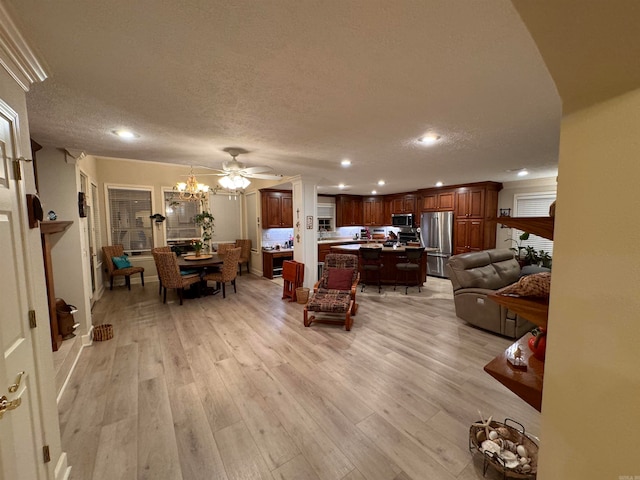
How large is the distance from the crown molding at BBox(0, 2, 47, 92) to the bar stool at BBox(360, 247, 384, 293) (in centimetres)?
496

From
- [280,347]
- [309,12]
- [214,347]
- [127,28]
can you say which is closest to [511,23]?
[309,12]

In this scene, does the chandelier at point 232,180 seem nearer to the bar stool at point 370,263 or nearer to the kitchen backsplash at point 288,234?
the bar stool at point 370,263

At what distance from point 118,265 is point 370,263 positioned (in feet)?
18.4

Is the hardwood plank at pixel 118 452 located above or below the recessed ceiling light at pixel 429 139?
below

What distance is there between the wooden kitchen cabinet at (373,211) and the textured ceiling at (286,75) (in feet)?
18.1

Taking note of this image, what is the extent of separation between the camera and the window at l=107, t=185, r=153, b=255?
19.5 ft

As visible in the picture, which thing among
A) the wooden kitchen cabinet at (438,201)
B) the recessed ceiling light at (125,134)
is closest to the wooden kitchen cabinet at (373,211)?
the wooden kitchen cabinet at (438,201)

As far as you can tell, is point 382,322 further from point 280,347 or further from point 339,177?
point 339,177

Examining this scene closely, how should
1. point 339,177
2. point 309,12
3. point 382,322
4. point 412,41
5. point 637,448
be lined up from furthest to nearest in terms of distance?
point 339,177
point 382,322
point 412,41
point 309,12
point 637,448

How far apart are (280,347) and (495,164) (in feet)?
14.0

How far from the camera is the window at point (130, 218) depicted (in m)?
5.95

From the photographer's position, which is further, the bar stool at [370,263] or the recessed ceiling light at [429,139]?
the bar stool at [370,263]

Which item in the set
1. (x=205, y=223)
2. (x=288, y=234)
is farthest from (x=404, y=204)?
→ (x=205, y=223)

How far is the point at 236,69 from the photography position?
4.87ft
